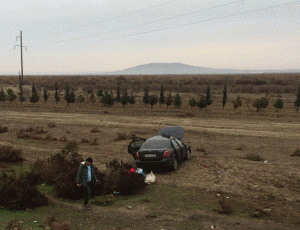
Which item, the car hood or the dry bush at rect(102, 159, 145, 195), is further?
the car hood

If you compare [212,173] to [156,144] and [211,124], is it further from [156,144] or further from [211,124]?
[211,124]

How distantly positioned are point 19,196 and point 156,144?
6.21 meters

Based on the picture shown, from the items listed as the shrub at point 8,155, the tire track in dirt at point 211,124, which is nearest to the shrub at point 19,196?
the shrub at point 8,155

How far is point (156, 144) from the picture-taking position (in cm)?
1409

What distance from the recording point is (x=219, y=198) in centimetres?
1070

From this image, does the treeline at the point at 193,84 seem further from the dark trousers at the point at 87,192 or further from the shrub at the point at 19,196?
the shrub at the point at 19,196

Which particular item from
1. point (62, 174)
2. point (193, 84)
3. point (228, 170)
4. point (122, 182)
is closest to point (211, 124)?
point (228, 170)

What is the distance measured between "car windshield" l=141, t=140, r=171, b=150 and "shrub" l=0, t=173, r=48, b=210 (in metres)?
5.26

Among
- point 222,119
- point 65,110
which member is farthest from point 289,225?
point 65,110

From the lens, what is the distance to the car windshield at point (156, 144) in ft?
45.6

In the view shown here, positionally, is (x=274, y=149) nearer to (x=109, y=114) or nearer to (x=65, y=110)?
(x=109, y=114)

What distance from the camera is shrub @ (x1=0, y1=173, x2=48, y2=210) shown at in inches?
381

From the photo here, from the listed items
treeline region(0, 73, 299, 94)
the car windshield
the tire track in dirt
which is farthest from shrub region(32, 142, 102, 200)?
treeline region(0, 73, 299, 94)

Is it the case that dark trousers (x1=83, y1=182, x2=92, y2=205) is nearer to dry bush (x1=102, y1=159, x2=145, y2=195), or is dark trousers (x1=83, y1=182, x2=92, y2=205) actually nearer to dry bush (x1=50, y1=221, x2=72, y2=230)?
dry bush (x1=102, y1=159, x2=145, y2=195)
